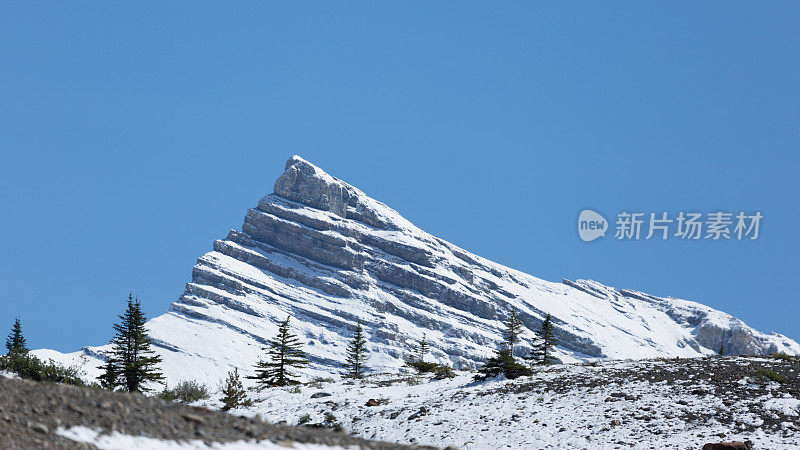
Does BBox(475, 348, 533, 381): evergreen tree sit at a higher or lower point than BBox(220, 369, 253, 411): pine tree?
higher

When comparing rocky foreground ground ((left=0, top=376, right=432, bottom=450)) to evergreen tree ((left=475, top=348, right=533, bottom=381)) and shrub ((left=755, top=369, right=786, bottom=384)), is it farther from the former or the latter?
evergreen tree ((left=475, top=348, right=533, bottom=381))

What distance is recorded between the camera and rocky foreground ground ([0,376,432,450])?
48.9 feet

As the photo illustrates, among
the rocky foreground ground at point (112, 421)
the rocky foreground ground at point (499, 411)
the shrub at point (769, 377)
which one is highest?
the shrub at point (769, 377)

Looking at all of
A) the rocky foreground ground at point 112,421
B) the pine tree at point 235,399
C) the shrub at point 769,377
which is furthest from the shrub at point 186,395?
the shrub at point 769,377

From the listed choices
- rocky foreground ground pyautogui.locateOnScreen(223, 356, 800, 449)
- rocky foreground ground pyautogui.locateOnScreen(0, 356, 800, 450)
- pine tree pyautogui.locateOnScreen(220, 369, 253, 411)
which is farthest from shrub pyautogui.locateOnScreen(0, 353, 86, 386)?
rocky foreground ground pyautogui.locateOnScreen(223, 356, 800, 449)

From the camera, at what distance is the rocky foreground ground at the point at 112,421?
14.9 metres

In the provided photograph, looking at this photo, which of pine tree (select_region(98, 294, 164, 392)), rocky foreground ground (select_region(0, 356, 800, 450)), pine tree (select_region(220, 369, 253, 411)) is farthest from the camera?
pine tree (select_region(98, 294, 164, 392))

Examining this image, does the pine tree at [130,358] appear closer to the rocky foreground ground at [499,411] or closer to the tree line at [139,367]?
the tree line at [139,367]

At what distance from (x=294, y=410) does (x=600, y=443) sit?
1724 centimetres

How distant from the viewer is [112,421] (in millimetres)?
15977

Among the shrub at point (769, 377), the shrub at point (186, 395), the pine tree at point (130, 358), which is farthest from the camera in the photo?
the pine tree at point (130, 358)

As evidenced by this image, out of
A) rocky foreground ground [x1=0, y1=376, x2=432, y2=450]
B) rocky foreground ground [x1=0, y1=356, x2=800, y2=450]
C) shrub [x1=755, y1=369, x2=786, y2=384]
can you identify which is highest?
shrub [x1=755, y1=369, x2=786, y2=384]

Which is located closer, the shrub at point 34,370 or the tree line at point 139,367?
the tree line at point 139,367

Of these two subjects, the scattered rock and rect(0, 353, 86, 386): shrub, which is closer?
the scattered rock
